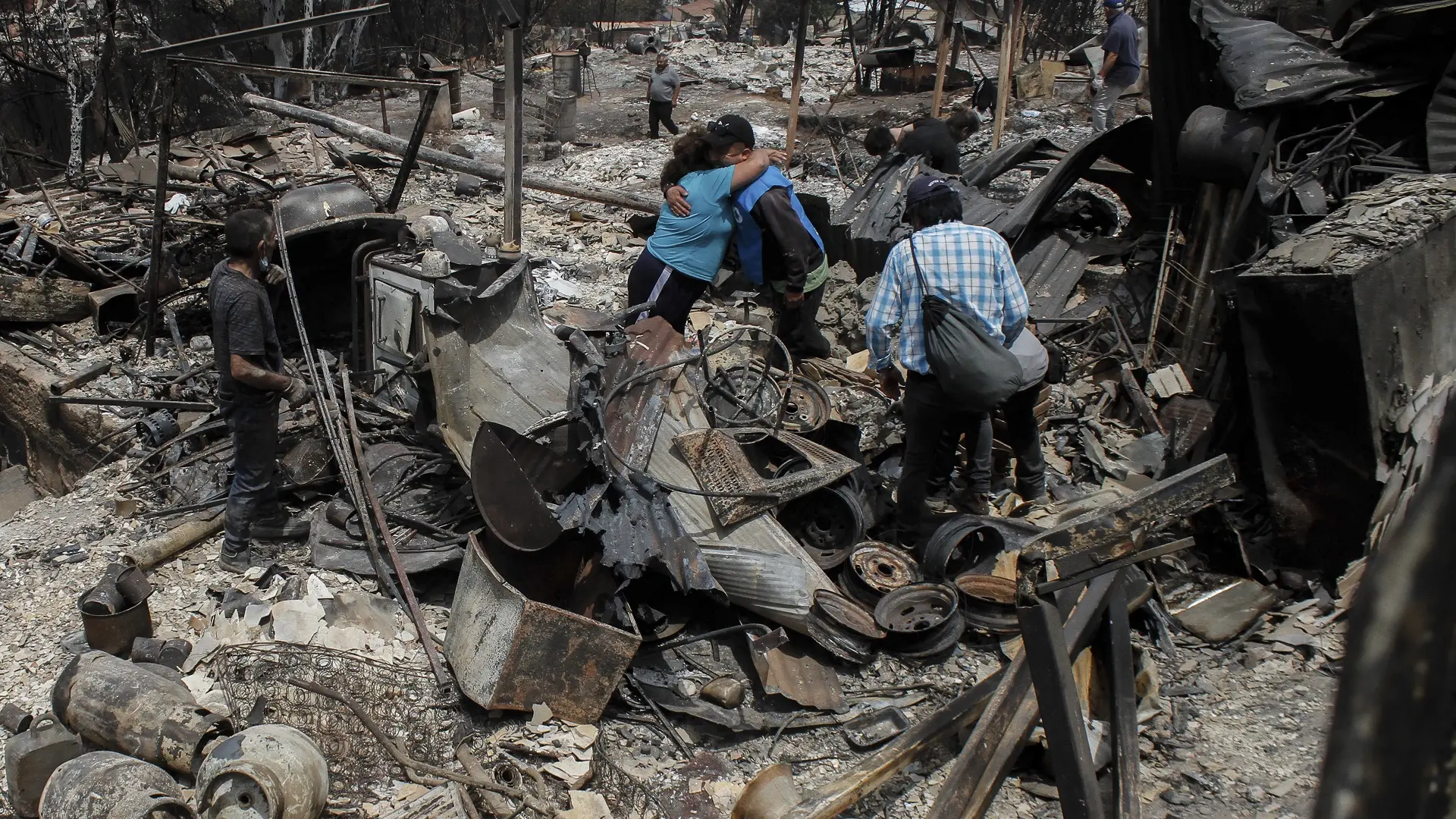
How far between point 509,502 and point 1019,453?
2695mm

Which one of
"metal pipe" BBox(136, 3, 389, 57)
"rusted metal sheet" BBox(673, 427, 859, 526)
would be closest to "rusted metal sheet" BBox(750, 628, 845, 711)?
"rusted metal sheet" BBox(673, 427, 859, 526)

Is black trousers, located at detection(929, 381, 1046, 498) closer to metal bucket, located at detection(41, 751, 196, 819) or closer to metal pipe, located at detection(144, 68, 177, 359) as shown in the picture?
metal bucket, located at detection(41, 751, 196, 819)

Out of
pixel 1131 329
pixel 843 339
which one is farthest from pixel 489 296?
pixel 1131 329

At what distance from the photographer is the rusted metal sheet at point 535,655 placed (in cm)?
351

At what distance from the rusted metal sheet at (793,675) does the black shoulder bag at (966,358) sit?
132 centimetres

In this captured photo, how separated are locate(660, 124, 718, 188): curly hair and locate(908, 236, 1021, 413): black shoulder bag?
191 centimetres

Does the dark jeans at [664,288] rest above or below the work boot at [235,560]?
above

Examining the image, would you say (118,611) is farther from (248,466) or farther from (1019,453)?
(1019,453)

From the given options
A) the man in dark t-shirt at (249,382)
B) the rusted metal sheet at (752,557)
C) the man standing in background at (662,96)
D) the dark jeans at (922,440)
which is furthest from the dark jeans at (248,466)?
the man standing in background at (662,96)

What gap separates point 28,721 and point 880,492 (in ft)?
12.6

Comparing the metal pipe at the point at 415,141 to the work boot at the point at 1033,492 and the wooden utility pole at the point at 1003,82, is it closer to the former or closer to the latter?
the work boot at the point at 1033,492

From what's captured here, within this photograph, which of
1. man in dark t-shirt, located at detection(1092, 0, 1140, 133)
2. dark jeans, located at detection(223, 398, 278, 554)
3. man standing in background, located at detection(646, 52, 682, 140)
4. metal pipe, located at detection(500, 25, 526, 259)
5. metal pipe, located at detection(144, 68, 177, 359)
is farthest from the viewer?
man standing in background, located at detection(646, 52, 682, 140)

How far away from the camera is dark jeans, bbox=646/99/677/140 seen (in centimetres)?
1434

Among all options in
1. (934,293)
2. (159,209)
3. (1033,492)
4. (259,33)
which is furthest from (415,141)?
(1033,492)
